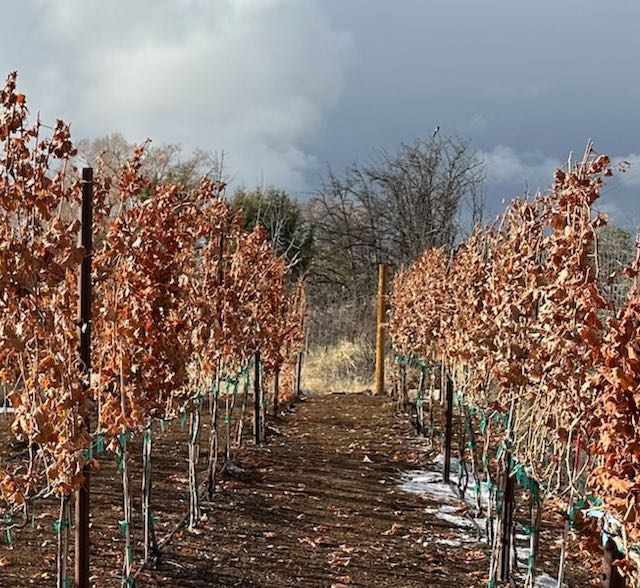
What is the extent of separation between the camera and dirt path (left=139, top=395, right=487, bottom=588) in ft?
17.7

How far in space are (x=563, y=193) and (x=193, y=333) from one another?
320cm

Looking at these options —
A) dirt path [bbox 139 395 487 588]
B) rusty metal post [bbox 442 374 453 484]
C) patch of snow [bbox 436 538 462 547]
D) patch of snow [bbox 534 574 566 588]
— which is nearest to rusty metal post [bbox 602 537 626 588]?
patch of snow [bbox 534 574 566 588]

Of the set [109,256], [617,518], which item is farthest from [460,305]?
[617,518]

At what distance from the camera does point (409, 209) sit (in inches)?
986

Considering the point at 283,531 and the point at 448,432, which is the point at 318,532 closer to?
the point at 283,531

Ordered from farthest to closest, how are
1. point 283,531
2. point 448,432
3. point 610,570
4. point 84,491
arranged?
point 448,432
point 283,531
point 84,491
point 610,570

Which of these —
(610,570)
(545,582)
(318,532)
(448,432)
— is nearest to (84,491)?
(610,570)

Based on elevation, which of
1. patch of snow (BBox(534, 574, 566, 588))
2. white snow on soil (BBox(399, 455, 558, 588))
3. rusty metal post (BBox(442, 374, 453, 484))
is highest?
rusty metal post (BBox(442, 374, 453, 484))

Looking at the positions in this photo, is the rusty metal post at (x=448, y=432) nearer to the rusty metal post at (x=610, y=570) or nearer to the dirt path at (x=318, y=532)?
the dirt path at (x=318, y=532)

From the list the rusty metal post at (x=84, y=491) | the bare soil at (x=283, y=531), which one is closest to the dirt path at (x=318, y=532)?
the bare soil at (x=283, y=531)

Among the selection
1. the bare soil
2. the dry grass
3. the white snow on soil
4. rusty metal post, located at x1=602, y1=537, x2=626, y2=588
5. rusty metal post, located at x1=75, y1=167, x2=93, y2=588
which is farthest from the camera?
the dry grass

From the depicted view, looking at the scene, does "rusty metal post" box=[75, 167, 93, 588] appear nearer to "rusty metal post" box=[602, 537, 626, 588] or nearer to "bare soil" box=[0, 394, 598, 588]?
"bare soil" box=[0, 394, 598, 588]

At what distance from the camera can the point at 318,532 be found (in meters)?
6.40

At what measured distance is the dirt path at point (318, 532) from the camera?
538 centimetres
